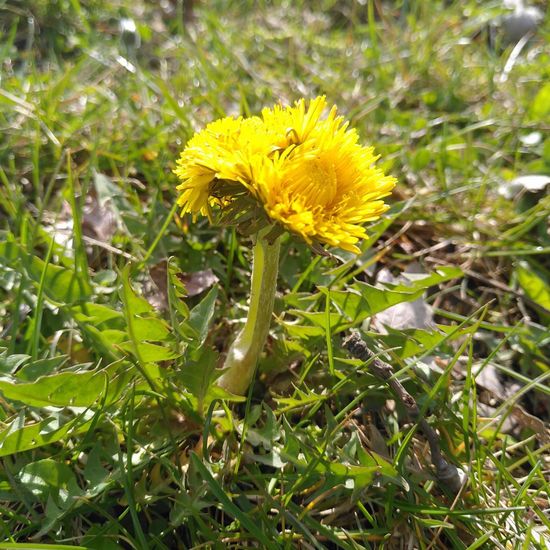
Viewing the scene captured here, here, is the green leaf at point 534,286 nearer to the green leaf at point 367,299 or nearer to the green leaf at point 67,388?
the green leaf at point 367,299

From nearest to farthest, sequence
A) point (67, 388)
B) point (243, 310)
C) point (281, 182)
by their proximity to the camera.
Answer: point (281, 182) < point (67, 388) < point (243, 310)

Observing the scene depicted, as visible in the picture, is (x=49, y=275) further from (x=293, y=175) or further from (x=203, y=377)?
(x=293, y=175)

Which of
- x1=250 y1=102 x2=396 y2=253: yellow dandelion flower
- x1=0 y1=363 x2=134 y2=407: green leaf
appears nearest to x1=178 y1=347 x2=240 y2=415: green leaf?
x1=0 y1=363 x2=134 y2=407: green leaf

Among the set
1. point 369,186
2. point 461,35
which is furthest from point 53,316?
point 461,35

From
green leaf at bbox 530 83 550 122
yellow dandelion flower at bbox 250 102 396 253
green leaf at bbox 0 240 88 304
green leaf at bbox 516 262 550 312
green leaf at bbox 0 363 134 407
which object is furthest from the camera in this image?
green leaf at bbox 530 83 550 122

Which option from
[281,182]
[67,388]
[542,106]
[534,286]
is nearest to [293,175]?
[281,182]

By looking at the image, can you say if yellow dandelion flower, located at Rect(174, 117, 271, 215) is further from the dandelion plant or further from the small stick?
the small stick

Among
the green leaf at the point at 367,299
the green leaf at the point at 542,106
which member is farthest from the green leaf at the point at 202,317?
the green leaf at the point at 542,106
